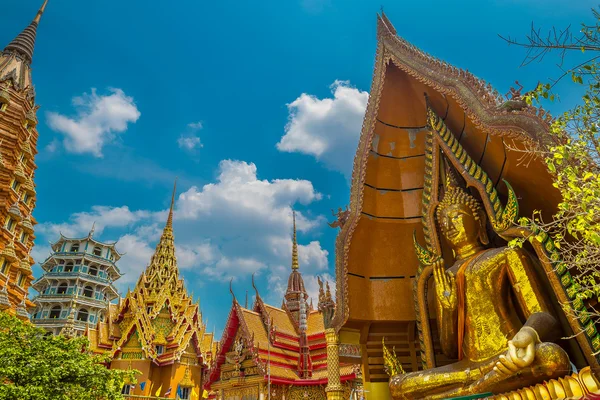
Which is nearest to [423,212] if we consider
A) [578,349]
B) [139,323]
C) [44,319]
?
[578,349]

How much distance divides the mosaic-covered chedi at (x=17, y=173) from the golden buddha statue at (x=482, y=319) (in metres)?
15.7

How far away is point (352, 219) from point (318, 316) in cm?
1022

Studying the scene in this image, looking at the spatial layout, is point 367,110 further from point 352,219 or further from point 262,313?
point 262,313

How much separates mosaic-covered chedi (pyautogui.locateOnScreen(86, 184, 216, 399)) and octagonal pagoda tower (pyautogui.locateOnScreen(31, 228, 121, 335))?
8699 mm

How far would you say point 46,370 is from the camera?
804cm

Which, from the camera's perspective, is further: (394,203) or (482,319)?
(394,203)

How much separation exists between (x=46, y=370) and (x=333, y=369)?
5.62 m

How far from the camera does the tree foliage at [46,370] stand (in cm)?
764

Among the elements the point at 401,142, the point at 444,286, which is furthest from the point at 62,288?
the point at 444,286

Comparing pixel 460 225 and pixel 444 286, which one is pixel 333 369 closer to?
pixel 444 286

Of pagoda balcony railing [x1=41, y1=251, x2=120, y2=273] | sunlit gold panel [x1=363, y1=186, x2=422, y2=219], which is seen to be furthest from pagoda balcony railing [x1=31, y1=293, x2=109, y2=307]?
sunlit gold panel [x1=363, y1=186, x2=422, y2=219]

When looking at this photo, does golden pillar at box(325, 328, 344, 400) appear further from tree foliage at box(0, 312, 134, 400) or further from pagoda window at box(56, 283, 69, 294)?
pagoda window at box(56, 283, 69, 294)

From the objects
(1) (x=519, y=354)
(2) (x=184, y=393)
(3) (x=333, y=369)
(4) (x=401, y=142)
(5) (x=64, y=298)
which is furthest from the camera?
(5) (x=64, y=298)

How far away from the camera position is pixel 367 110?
646cm
